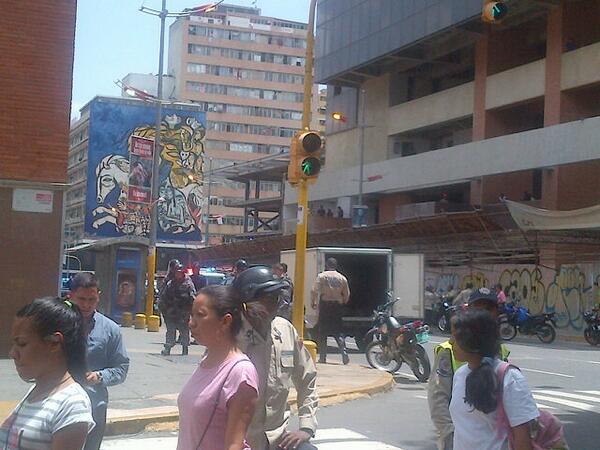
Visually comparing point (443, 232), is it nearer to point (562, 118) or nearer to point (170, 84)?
point (562, 118)

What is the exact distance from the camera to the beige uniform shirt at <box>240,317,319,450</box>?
4.23 metres

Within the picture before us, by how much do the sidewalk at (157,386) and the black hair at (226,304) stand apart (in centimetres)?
605

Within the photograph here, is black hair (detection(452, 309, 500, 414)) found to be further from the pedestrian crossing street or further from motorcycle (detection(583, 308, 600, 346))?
motorcycle (detection(583, 308, 600, 346))

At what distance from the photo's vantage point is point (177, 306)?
16.6 metres

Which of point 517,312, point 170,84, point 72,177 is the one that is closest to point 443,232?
point 517,312

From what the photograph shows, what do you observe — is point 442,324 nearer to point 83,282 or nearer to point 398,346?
point 398,346

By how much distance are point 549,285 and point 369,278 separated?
11863 millimetres

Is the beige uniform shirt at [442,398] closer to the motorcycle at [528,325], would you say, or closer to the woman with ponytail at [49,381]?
the woman with ponytail at [49,381]

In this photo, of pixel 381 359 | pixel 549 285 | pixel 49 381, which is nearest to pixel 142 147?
pixel 549 285

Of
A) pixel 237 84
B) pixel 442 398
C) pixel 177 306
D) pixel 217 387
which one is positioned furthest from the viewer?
pixel 237 84

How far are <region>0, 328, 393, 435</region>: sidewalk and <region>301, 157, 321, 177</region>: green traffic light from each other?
9.12 feet

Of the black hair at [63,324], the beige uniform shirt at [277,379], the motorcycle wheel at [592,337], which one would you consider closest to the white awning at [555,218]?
the motorcycle wheel at [592,337]

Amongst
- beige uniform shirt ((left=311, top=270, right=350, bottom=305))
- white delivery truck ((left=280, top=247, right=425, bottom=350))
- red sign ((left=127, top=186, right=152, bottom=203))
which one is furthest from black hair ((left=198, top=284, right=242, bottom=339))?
red sign ((left=127, top=186, right=152, bottom=203))

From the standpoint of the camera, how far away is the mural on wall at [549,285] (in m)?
30.1
